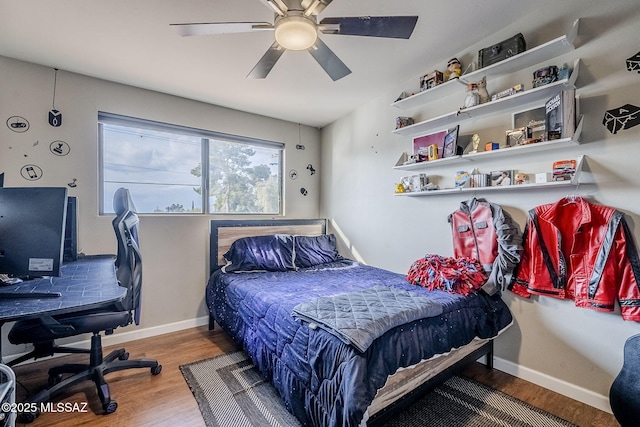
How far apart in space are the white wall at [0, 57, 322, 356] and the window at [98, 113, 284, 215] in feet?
0.39

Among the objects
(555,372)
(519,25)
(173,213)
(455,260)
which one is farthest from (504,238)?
(173,213)

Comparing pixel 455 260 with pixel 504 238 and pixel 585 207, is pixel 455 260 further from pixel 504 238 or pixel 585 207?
pixel 585 207

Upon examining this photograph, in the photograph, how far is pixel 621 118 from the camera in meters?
1.67

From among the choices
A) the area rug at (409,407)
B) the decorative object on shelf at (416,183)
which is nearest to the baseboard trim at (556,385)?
the area rug at (409,407)

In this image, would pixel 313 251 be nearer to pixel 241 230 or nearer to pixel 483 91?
pixel 241 230

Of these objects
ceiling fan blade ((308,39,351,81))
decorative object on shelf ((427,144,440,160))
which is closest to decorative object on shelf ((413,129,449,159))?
decorative object on shelf ((427,144,440,160))

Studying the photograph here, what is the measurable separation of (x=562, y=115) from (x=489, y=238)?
914mm

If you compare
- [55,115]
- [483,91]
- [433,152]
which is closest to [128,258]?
[55,115]

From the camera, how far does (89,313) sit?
6.01 feet

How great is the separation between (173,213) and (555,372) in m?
3.55

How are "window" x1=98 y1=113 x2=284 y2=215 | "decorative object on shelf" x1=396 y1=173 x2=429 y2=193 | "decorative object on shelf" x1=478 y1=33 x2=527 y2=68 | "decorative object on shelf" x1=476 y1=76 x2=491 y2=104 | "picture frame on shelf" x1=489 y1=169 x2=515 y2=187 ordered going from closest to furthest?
"decorative object on shelf" x1=478 y1=33 x2=527 y2=68, "picture frame on shelf" x1=489 y1=169 x2=515 y2=187, "decorative object on shelf" x1=476 y1=76 x2=491 y2=104, "decorative object on shelf" x1=396 y1=173 x2=429 y2=193, "window" x1=98 y1=113 x2=284 y2=215

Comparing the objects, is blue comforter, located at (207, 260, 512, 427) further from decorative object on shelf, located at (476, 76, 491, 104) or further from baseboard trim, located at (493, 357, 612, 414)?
decorative object on shelf, located at (476, 76, 491, 104)

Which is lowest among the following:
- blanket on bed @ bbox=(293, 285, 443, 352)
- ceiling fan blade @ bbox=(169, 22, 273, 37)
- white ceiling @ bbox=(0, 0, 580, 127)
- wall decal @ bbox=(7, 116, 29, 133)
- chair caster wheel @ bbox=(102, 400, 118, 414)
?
chair caster wheel @ bbox=(102, 400, 118, 414)

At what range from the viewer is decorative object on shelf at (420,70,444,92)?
243cm
